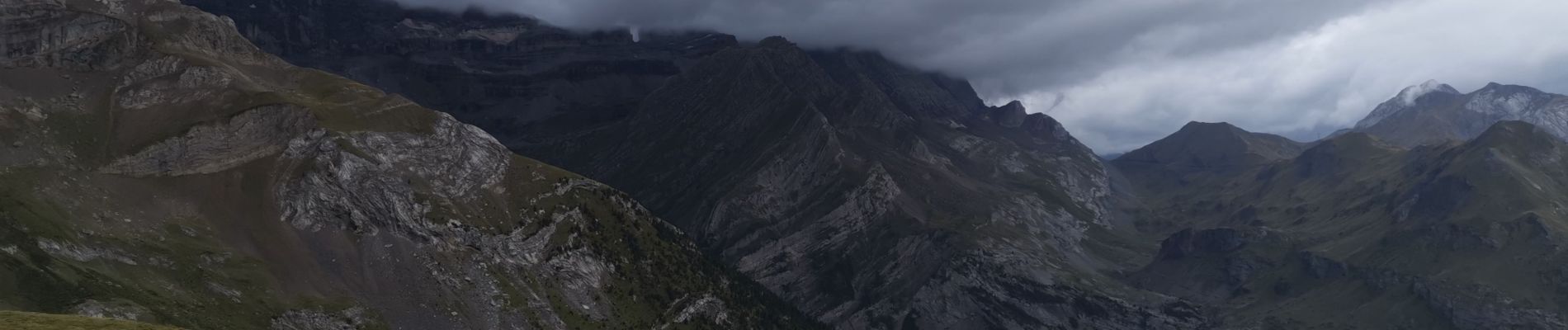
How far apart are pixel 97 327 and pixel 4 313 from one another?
632 inches

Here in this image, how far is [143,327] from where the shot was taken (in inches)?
5620

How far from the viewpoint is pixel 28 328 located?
136875 mm

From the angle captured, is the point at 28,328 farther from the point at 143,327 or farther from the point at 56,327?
the point at 143,327

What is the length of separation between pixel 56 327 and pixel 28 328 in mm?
2854

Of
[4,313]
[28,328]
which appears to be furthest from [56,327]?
[4,313]

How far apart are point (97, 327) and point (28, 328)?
7168mm

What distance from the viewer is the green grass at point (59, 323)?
137875 mm

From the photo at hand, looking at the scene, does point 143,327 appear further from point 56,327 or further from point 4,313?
point 4,313

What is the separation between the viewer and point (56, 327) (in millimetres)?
138125

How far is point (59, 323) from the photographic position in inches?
5546

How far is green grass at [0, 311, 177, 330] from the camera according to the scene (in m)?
138

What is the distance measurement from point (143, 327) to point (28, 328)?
12.1m

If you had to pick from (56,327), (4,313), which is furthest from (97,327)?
(4,313)

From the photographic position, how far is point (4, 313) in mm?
145250
